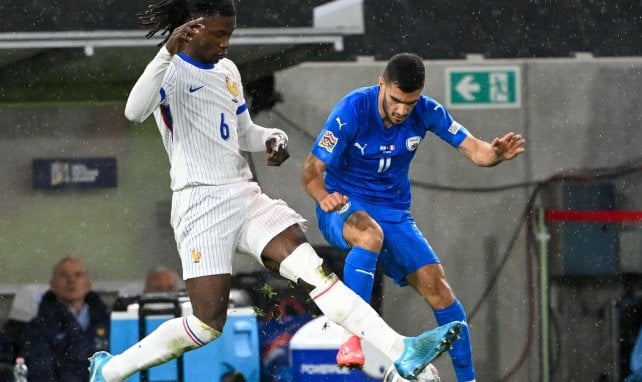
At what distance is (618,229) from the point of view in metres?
10.3

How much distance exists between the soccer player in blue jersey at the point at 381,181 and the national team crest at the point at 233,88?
1.38 ft

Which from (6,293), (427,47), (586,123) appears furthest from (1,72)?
(586,123)

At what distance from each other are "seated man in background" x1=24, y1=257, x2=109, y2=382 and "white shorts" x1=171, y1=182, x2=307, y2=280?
286cm

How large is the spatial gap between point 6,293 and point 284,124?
6.54 feet

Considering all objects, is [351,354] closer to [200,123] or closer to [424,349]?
[424,349]

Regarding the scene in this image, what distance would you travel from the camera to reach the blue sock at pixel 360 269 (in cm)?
698

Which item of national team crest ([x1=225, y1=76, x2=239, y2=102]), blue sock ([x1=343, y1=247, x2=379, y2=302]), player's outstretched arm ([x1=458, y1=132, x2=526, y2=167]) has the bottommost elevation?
blue sock ([x1=343, y1=247, x2=379, y2=302])

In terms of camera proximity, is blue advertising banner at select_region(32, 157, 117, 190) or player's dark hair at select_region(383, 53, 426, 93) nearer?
player's dark hair at select_region(383, 53, 426, 93)

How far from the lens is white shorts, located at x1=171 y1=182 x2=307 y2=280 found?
21.9ft

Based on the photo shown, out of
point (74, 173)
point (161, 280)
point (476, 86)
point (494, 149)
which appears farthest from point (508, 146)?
point (74, 173)

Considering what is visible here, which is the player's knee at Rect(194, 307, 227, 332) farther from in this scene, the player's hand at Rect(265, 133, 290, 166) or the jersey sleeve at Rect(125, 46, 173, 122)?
the jersey sleeve at Rect(125, 46, 173, 122)

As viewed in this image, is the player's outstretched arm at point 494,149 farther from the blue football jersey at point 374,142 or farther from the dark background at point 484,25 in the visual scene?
the dark background at point 484,25

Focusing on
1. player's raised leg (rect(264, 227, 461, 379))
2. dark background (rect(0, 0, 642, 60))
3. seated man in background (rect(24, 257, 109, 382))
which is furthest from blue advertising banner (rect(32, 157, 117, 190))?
player's raised leg (rect(264, 227, 461, 379))

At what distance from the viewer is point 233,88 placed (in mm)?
6906
